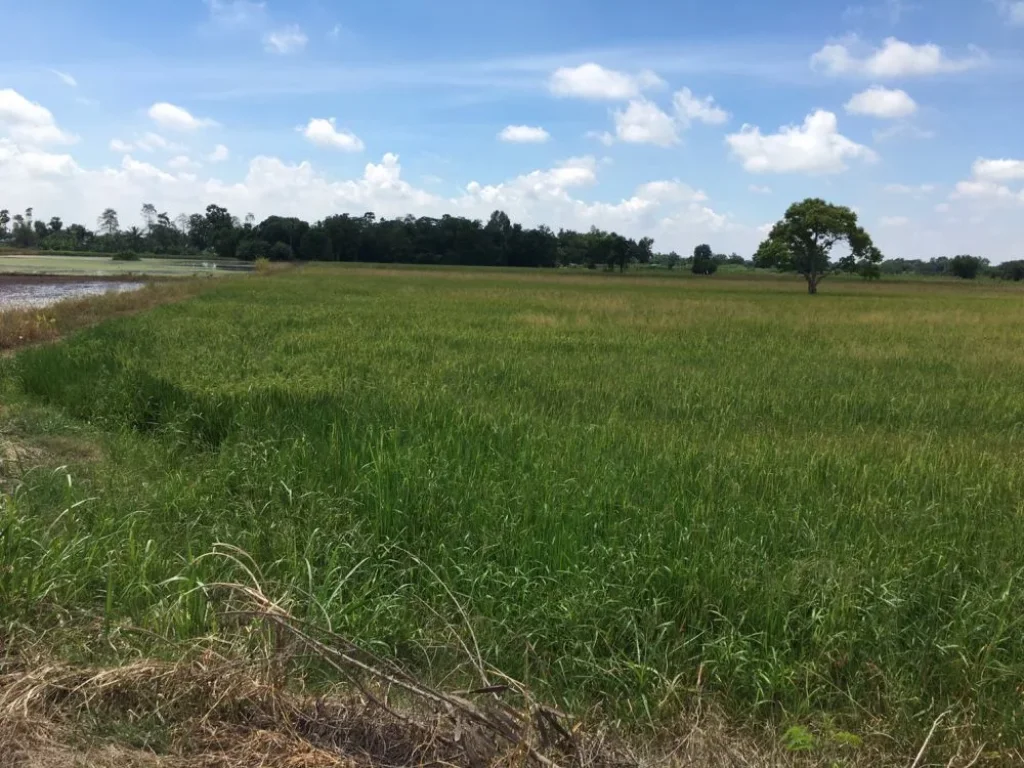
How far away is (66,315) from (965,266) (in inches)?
4791

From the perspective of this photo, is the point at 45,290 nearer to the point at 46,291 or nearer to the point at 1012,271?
the point at 46,291

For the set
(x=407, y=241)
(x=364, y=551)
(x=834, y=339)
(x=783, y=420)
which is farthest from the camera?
(x=407, y=241)

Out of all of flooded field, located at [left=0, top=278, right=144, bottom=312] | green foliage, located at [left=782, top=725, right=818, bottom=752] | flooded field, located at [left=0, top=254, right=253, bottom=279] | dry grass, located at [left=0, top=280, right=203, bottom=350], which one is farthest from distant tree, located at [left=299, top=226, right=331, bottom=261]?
green foliage, located at [left=782, top=725, right=818, bottom=752]

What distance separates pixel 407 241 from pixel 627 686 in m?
119

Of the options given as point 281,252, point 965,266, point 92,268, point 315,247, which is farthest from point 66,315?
point 965,266

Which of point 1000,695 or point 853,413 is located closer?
point 1000,695

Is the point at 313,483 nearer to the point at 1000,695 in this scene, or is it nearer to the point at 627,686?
the point at 627,686

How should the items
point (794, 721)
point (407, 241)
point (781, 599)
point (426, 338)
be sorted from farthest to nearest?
point (407, 241), point (426, 338), point (781, 599), point (794, 721)

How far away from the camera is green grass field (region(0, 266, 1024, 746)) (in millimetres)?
3332

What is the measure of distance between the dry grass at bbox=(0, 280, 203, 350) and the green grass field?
26.1 feet

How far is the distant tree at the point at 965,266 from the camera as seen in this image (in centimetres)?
10838

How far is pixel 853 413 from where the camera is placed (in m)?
9.20

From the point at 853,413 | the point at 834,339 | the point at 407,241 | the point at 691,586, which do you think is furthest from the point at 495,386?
the point at 407,241

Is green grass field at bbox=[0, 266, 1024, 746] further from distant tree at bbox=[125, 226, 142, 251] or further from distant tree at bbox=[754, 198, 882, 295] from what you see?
distant tree at bbox=[125, 226, 142, 251]
